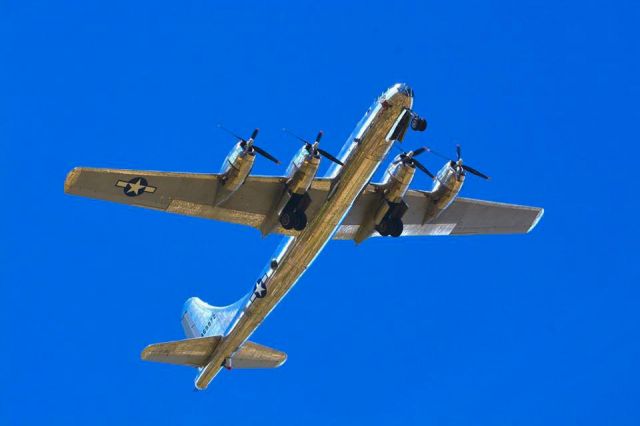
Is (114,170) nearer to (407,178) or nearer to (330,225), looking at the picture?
(330,225)

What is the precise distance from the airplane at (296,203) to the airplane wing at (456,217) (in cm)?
5

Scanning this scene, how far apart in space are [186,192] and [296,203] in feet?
12.8

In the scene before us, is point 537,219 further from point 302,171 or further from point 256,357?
point 256,357

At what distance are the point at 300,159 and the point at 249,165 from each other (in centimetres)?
207

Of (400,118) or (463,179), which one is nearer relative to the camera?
(400,118)

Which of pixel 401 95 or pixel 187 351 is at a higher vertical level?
pixel 401 95

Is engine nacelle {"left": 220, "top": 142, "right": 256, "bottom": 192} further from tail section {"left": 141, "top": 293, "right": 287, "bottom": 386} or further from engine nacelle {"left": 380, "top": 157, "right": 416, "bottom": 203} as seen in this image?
engine nacelle {"left": 380, "top": 157, "right": 416, "bottom": 203}

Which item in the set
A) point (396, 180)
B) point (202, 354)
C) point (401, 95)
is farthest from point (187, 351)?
point (401, 95)

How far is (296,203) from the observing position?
3491 centimetres

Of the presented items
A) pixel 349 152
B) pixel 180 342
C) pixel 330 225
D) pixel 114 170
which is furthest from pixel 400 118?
pixel 180 342

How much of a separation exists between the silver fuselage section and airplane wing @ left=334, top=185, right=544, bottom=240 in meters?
2.69

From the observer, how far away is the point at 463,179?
37500 millimetres

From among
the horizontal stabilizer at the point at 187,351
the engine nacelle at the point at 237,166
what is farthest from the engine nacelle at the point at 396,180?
the horizontal stabilizer at the point at 187,351

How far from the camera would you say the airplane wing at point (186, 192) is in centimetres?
3238
